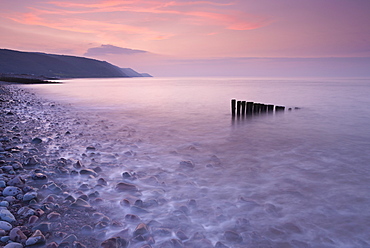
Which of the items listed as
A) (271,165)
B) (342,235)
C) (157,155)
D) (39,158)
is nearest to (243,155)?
(271,165)

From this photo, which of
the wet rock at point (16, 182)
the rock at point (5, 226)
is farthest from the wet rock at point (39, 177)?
the rock at point (5, 226)

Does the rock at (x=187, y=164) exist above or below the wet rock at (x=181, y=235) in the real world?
above

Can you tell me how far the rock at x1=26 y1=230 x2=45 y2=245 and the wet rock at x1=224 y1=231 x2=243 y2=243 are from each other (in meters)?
2.46

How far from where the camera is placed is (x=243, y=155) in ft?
25.3

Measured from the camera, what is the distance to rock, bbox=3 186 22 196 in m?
4.05

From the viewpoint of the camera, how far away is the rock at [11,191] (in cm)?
405

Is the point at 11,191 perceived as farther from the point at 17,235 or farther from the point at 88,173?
the point at 88,173

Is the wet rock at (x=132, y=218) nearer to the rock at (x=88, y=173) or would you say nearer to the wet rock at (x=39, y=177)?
the rock at (x=88, y=173)

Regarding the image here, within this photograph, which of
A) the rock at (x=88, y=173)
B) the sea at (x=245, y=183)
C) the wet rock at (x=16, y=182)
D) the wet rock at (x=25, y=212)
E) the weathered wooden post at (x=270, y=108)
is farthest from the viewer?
the weathered wooden post at (x=270, y=108)

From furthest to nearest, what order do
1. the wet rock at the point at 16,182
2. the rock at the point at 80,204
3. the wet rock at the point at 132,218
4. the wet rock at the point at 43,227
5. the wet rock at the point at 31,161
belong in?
the wet rock at the point at 31,161 → the wet rock at the point at 16,182 → the rock at the point at 80,204 → the wet rock at the point at 132,218 → the wet rock at the point at 43,227

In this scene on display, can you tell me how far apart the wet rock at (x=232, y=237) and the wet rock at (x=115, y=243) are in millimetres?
1435

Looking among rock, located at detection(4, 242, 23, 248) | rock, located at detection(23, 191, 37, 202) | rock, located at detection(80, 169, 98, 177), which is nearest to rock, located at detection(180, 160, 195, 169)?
rock, located at detection(80, 169, 98, 177)

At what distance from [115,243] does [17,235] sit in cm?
121

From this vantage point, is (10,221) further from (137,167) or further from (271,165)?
(271,165)
